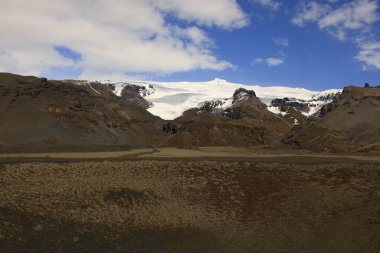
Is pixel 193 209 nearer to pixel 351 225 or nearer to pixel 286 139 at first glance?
pixel 351 225

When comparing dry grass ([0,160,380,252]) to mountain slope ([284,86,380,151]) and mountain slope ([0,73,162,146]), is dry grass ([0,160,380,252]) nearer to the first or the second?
mountain slope ([0,73,162,146])

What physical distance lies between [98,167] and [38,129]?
68.0 meters

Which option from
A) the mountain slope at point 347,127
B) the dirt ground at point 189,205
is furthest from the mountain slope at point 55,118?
the dirt ground at point 189,205

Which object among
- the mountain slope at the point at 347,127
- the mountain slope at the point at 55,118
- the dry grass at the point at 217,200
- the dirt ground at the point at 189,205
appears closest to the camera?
the dirt ground at the point at 189,205

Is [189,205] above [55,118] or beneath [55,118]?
beneath

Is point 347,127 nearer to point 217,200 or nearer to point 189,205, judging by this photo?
point 217,200

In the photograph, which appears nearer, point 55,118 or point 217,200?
point 217,200

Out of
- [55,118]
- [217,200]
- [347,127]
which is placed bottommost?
[217,200]

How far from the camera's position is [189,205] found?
3000 cm

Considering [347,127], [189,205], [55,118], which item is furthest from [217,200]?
[347,127]

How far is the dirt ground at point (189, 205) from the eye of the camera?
77.3 ft

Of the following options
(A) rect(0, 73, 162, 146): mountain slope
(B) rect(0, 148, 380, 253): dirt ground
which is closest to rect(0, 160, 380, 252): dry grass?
(B) rect(0, 148, 380, 253): dirt ground

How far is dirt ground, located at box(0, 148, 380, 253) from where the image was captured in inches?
928

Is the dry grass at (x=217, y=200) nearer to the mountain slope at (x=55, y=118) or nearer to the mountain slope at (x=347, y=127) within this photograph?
the mountain slope at (x=55, y=118)
